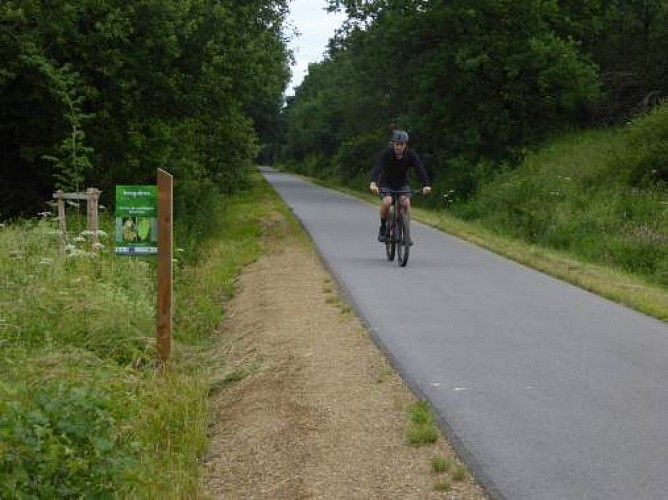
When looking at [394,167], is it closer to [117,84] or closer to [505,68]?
[117,84]

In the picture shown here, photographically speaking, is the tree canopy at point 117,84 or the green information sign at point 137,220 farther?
the tree canopy at point 117,84

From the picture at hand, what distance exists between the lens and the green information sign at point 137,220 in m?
8.02

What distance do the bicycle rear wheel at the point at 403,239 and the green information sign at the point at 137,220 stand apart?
241 inches

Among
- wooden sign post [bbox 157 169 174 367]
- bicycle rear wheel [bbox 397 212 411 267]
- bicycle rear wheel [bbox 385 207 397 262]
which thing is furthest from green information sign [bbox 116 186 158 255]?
bicycle rear wheel [bbox 385 207 397 262]

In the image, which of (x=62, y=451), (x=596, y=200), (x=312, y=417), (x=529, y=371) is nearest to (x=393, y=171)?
(x=529, y=371)

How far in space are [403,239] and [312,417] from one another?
25.0 feet

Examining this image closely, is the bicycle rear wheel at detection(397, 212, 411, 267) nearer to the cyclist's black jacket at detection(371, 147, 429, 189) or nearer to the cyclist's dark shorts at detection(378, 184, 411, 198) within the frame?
the cyclist's dark shorts at detection(378, 184, 411, 198)

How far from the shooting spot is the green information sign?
802 cm

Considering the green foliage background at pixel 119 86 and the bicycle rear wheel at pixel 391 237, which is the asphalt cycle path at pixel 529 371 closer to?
the bicycle rear wheel at pixel 391 237

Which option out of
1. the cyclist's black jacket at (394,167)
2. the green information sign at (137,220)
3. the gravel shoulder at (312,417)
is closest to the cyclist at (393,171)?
the cyclist's black jacket at (394,167)

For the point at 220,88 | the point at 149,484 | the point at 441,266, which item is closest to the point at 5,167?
the point at 220,88

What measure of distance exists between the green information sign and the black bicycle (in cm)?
613

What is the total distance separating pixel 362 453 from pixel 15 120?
17.4 m

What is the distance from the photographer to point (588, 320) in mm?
9742
